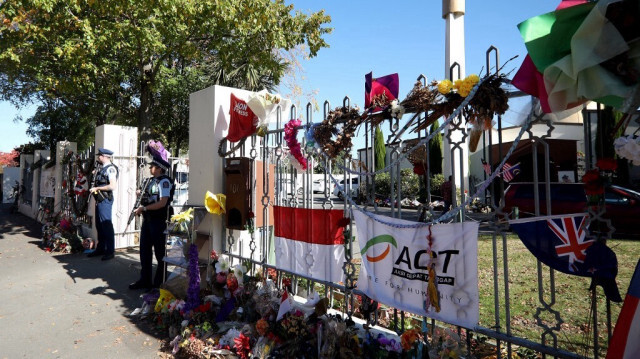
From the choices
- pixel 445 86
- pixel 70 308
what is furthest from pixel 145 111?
pixel 445 86

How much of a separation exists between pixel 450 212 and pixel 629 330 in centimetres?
116

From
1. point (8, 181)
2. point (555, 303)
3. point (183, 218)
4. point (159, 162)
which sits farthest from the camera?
point (8, 181)

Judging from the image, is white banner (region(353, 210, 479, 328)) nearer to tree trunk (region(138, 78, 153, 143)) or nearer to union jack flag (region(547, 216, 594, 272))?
union jack flag (region(547, 216, 594, 272))

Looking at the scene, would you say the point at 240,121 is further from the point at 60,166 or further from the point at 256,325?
the point at 60,166

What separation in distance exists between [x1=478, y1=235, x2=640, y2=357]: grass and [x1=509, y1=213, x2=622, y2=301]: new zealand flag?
44 centimetres

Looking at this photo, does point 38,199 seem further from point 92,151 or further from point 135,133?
point 135,133

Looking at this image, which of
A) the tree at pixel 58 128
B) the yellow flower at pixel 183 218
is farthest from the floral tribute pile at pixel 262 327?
the tree at pixel 58 128

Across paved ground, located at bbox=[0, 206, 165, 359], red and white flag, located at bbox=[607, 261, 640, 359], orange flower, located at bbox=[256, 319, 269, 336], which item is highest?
red and white flag, located at bbox=[607, 261, 640, 359]

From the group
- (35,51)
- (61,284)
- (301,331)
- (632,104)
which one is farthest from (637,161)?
(35,51)

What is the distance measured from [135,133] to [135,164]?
77cm

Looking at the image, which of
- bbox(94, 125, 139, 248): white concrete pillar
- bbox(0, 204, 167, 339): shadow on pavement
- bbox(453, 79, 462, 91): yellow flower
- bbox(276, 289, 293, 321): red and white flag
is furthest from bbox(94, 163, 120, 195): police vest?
bbox(453, 79, 462, 91): yellow flower

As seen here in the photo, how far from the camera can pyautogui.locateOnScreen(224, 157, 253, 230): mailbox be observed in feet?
15.0

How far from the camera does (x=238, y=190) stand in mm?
4668

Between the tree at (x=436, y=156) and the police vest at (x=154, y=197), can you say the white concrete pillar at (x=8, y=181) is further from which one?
the police vest at (x=154, y=197)
